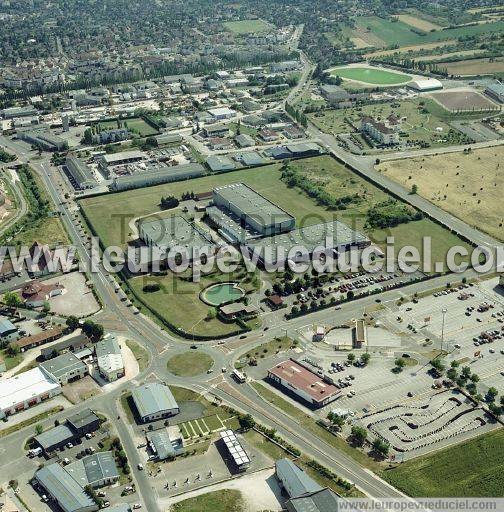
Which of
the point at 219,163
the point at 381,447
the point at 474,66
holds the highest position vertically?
the point at 474,66

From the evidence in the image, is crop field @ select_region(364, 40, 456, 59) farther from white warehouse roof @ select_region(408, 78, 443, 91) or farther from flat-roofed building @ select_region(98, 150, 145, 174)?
flat-roofed building @ select_region(98, 150, 145, 174)

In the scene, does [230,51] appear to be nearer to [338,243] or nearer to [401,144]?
[401,144]

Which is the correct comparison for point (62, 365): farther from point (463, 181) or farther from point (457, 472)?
point (463, 181)

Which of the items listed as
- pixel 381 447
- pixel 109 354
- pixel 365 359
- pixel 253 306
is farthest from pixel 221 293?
pixel 381 447

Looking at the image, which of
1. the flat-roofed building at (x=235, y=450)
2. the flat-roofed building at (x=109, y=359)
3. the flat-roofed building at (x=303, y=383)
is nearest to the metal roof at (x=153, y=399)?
the flat-roofed building at (x=109, y=359)

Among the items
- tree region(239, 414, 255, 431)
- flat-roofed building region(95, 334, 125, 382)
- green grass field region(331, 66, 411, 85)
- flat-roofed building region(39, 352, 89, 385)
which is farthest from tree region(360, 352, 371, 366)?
green grass field region(331, 66, 411, 85)

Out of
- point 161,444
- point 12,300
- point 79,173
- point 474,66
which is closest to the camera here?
point 161,444

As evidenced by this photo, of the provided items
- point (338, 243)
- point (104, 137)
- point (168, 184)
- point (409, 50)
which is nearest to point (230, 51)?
point (409, 50)

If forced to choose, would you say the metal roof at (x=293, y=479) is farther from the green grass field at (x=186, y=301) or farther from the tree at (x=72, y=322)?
the tree at (x=72, y=322)
